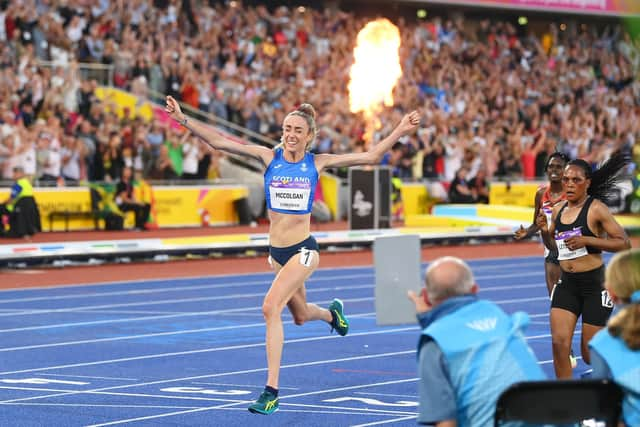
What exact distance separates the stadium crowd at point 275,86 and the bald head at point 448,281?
16950 millimetres

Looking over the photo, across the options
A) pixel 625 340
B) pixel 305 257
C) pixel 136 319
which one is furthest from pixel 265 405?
pixel 136 319

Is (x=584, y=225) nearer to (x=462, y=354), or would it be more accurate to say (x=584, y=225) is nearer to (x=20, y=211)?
(x=462, y=354)

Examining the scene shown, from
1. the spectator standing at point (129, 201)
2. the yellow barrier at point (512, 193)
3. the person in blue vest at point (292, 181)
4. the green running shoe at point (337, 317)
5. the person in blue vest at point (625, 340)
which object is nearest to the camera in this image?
the person in blue vest at point (625, 340)

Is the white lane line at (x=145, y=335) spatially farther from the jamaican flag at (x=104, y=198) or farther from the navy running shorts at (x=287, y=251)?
the jamaican flag at (x=104, y=198)

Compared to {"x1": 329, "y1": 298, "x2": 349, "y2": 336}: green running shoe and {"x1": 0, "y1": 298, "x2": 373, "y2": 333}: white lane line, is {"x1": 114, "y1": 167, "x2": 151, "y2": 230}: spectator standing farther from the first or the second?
{"x1": 329, "y1": 298, "x2": 349, "y2": 336}: green running shoe

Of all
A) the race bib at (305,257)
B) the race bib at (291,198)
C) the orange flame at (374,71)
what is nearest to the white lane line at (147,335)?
the race bib at (291,198)

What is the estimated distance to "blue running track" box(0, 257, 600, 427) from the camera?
10.0 m

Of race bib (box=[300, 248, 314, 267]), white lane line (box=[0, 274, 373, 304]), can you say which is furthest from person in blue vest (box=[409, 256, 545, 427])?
white lane line (box=[0, 274, 373, 304])

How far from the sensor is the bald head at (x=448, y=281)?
208 inches

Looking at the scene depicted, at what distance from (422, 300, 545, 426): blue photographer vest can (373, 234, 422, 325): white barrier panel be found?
768mm

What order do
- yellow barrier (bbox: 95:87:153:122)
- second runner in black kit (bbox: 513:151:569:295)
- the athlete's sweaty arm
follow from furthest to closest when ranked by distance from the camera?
yellow barrier (bbox: 95:87:153:122) < second runner in black kit (bbox: 513:151:569:295) < the athlete's sweaty arm

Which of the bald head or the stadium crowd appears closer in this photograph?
the bald head

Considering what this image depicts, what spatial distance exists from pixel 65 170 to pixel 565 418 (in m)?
24.3

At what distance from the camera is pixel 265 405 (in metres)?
9.63
